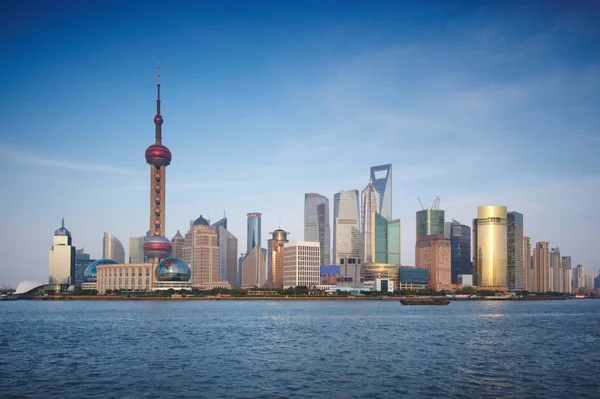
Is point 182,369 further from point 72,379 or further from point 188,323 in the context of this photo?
point 188,323

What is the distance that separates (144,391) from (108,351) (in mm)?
23781

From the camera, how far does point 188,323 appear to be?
104312mm

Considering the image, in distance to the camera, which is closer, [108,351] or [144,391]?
[144,391]

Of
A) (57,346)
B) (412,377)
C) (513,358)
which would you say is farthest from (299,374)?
(57,346)

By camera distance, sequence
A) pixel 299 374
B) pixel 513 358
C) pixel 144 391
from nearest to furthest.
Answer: pixel 144 391 → pixel 299 374 → pixel 513 358

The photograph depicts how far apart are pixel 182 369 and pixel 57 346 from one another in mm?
24982

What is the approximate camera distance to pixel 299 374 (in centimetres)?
4875

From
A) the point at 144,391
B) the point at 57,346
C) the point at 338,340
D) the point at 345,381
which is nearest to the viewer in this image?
the point at 144,391

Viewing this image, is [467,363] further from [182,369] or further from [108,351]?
[108,351]

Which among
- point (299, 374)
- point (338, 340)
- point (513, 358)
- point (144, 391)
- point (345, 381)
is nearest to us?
point (144, 391)

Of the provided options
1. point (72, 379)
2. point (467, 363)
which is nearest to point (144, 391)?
point (72, 379)

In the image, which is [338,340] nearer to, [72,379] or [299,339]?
[299,339]

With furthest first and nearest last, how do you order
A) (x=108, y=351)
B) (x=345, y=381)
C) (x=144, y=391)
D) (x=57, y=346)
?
(x=57, y=346) → (x=108, y=351) → (x=345, y=381) → (x=144, y=391)

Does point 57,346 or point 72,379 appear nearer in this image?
point 72,379
